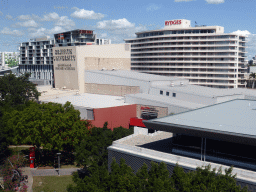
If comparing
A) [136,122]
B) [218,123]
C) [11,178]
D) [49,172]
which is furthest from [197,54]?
[11,178]

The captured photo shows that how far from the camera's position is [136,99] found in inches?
2291

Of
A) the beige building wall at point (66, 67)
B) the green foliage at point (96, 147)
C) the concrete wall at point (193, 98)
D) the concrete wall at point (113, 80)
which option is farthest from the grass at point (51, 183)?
the beige building wall at point (66, 67)

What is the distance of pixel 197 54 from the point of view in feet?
365

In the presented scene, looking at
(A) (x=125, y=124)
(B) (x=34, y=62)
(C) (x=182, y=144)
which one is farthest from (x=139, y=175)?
(B) (x=34, y=62)

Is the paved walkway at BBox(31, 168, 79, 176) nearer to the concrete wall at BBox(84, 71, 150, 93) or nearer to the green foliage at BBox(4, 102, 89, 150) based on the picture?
the green foliage at BBox(4, 102, 89, 150)

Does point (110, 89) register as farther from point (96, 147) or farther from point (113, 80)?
point (96, 147)

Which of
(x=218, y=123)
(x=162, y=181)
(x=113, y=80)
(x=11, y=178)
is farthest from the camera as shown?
(x=113, y=80)

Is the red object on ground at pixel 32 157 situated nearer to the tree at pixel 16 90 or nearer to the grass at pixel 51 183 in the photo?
the grass at pixel 51 183

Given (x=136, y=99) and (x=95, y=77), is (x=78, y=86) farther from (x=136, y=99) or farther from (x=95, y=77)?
(x=136, y=99)

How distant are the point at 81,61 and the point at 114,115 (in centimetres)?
3060

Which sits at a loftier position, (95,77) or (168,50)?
(168,50)

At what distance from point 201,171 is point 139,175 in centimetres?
418

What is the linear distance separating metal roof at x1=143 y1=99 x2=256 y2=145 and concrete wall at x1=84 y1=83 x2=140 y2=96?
120 feet

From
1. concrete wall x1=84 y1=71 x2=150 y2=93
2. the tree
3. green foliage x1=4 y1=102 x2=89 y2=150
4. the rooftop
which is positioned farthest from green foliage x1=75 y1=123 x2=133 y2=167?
concrete wall x1=84 y1=71 x2=150 y2=93
